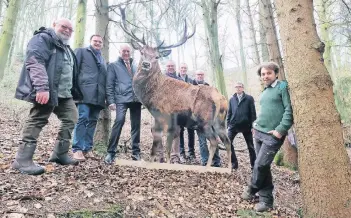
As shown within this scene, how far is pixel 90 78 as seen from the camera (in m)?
5.62

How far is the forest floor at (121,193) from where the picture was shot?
11.2 feet

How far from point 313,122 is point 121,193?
241 cm

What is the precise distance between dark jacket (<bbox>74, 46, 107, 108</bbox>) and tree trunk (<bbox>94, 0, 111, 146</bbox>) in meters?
1.17

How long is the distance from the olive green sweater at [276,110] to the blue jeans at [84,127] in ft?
9.46

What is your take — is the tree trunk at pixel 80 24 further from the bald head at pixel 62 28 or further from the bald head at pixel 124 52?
the bald head at pixel 62 28

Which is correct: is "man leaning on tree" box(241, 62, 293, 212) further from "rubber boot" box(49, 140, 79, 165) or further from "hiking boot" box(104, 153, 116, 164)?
"rubber boot" box(49, 140, 79, 165)

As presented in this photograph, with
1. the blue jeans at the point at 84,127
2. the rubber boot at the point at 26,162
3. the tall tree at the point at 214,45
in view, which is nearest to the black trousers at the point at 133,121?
the blue jeans at the point at 84,127

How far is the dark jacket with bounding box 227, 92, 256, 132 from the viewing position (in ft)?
22.5

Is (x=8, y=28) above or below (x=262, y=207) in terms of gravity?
above

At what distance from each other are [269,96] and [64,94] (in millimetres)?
2854

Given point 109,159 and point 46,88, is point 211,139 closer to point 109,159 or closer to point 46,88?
point 109,159

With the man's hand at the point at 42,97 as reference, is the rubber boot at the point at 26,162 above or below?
below

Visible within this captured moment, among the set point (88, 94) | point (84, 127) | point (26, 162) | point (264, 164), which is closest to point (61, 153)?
point (26, 162)

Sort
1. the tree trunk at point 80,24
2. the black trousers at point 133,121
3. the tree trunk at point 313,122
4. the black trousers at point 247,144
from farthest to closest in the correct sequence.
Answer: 1. the tree trunk at point 80,24
2. the black trousers at point 247,144
3. the black trousers at point 133,121
4. the tree trunk at point 313,122
